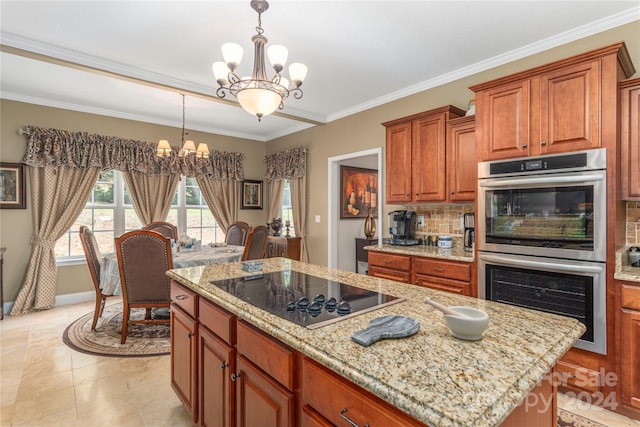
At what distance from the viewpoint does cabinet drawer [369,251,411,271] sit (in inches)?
124

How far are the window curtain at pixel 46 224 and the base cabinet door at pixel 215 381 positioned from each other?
3837mm

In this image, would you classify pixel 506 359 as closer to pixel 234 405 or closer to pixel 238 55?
pixel 234 405

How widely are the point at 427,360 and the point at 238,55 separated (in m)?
2.04

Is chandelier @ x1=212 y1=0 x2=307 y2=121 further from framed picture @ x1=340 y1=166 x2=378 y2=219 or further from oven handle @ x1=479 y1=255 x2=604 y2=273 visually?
framed picture @ x1=340 y1=166 x2=378 y2=219

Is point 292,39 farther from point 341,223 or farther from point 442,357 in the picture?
point 341,223

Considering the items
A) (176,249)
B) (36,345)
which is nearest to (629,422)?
(176,249)

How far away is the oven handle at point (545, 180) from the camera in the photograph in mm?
2122

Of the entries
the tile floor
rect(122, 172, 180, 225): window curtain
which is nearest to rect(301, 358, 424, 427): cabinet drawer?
the tile floor

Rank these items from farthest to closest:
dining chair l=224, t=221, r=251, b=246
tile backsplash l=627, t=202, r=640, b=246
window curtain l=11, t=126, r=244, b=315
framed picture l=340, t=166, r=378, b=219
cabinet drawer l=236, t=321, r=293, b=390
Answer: framed picture l=340, t=166, r=378, b=219 < dining chair l=224, t=221, r=251, b=246 < window curtain l=11, t=126, r=244, b=315 < tile backsplash l=627, t=202, r=640, b=246 < cabinet drawer l=236, t=321, r=293, b=390

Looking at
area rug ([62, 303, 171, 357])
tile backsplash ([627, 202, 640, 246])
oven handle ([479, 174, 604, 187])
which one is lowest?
area rug ([62, 303, 171, 357])

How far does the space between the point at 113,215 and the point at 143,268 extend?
244 cm

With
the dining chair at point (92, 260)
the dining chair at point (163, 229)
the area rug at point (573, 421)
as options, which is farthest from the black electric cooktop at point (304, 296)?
the dining chair at point (163, 229)

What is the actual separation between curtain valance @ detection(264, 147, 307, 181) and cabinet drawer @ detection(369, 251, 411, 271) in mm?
2438

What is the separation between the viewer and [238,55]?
6.86ft
